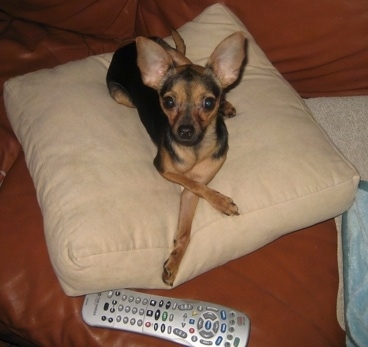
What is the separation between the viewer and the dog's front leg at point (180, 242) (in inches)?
74.2

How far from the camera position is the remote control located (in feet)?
5.90

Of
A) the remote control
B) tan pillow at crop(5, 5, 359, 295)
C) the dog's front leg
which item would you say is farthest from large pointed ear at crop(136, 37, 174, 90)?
the remote control

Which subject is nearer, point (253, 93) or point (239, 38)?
point (239, 38)

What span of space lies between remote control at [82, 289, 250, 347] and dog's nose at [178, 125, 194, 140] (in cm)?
80

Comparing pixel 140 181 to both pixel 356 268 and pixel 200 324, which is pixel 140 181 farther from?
pixel 356 268

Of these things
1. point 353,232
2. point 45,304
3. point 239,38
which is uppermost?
point 239,38

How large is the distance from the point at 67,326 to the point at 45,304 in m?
0.15

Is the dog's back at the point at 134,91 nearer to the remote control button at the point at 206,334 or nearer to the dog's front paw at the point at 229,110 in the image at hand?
the dog's front paw at the point at 229,110

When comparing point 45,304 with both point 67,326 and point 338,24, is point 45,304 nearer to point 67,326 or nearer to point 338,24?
point 67,326

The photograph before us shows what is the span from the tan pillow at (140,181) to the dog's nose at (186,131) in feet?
0.89

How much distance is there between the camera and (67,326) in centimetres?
188

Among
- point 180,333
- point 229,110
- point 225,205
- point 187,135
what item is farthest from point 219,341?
point 229,110

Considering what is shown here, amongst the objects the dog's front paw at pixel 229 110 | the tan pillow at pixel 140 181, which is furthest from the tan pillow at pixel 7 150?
the dog's front paw at pixel 229 110

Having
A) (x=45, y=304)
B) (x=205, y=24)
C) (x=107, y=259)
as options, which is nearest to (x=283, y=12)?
(x=205, y=24)
